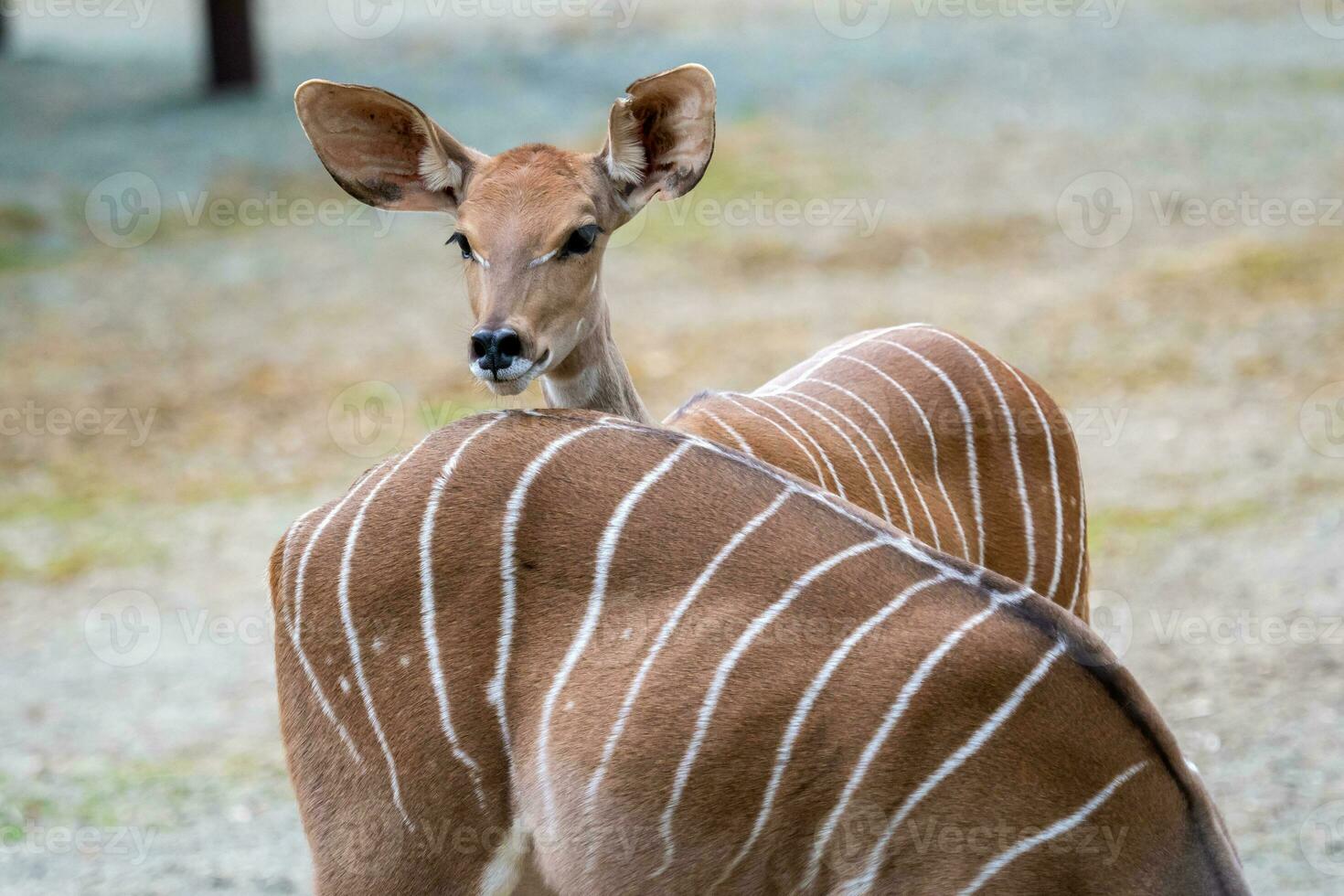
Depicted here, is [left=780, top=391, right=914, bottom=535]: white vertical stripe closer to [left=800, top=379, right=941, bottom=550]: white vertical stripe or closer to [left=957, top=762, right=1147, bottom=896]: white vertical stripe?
[left=800, top=379, right=941, bottom=550]: white vertical stripe

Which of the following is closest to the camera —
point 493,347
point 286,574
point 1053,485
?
point 286,574

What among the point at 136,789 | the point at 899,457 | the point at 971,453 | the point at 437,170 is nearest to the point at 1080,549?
the point at 971,453

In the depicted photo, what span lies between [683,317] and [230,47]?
736 centimetres

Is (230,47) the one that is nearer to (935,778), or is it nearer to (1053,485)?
(1053,485)

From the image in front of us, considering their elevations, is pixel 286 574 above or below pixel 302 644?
above

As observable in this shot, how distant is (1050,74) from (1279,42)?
2842 millimetres

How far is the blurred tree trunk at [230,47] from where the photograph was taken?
15883 mm

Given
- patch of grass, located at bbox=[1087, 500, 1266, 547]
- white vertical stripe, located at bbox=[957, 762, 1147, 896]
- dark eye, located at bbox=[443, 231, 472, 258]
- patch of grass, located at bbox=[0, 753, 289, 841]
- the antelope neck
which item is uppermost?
dark eye, located at bbox=[443, 231, 472, 258]

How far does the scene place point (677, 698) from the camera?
8.39ft

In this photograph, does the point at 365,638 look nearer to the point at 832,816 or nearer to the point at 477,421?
the point at 477,421

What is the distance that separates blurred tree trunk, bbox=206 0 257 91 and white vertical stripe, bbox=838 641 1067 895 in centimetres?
1504

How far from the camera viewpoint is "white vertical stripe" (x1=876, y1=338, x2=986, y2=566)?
3826 mm

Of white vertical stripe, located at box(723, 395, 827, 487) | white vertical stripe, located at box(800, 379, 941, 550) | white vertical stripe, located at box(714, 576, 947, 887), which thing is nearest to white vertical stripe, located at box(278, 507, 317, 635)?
white vertical stripe, located at box(714, 576, 947, 887)

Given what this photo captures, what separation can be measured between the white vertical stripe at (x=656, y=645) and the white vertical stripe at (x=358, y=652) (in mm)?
356
